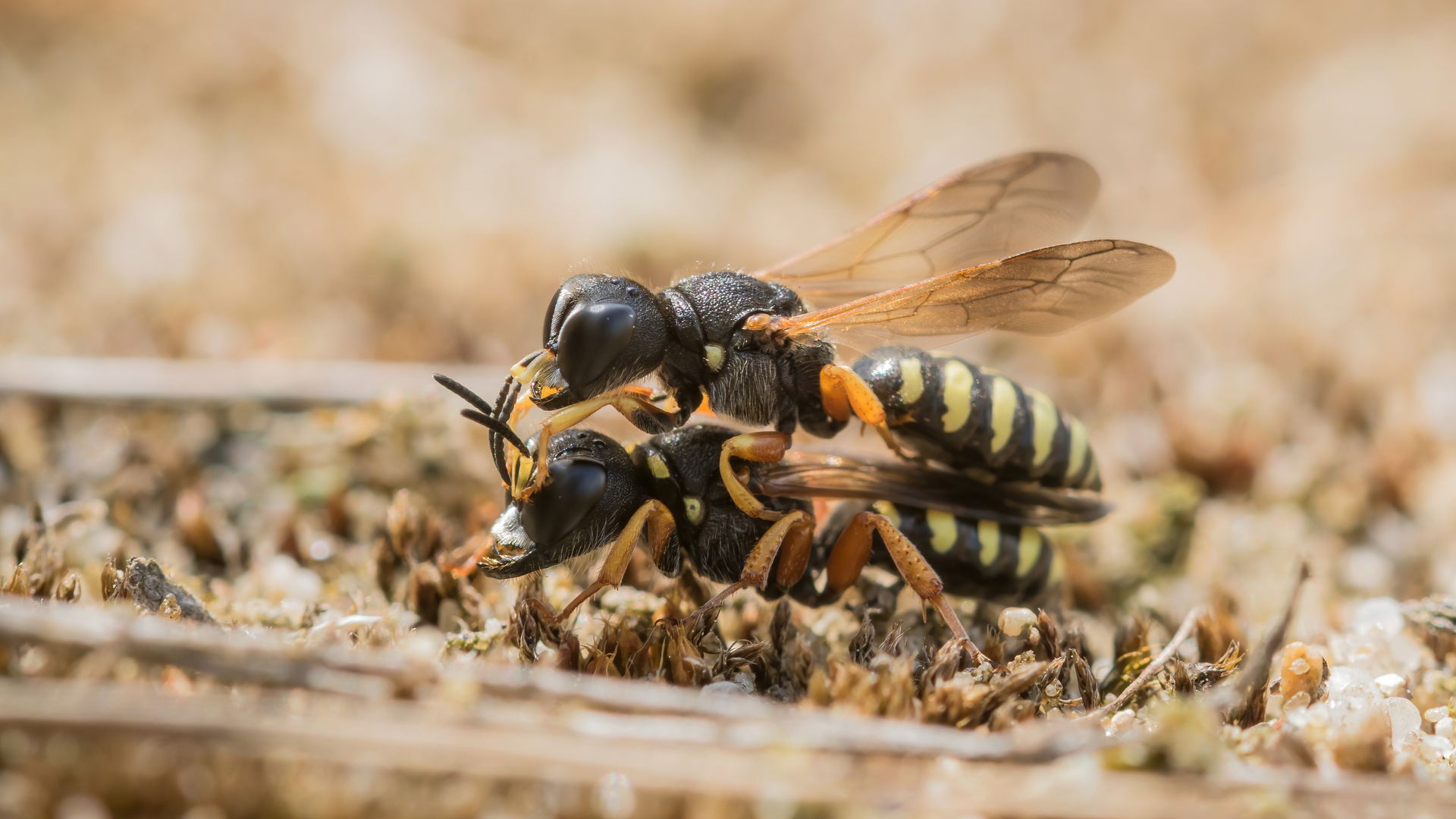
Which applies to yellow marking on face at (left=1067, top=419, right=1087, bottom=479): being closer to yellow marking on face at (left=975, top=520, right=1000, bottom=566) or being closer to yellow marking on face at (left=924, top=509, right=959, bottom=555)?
yellow marking on face at (left=975, top=520, right=1000, bottom=566)

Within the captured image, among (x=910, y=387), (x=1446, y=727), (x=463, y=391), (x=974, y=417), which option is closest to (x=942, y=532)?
(x=974, y=417)

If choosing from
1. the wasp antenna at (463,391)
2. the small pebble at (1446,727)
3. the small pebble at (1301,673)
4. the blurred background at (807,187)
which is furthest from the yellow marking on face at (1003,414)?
the wasp antenna at (463,391)

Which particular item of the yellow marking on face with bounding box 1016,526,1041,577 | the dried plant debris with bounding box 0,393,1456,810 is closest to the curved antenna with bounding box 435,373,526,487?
the dried plant debris with bounding box 0,393,1456,810

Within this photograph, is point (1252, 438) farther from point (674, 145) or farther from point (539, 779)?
point (674, 145)

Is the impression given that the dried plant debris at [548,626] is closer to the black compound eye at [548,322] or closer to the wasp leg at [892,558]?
the wasp leg at [892,558]

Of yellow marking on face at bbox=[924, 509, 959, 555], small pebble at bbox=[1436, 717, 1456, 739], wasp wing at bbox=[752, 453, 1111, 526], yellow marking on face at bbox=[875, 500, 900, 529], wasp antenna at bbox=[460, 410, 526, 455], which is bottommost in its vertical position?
small pebble at bbox=[1436, 717, 1456, 739]

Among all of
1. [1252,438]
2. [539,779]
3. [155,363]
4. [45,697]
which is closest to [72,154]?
[155,363]

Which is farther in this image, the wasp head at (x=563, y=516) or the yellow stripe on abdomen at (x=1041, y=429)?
the yellow stripe on abdomen at (x=1041, y=429)
